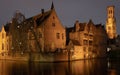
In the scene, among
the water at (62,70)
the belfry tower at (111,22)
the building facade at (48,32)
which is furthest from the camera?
the belfry tower at (111,22)

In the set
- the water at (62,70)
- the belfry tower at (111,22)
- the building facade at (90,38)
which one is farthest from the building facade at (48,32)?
the belfry tower at (111,22)

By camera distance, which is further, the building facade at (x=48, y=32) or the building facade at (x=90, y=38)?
the building facade at (x=90, y=38)

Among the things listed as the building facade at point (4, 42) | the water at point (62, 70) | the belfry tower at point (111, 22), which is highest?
the belfry tower at point (111, 22)

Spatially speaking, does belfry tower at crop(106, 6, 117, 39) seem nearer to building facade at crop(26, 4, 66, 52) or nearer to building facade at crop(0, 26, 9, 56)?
building facade at crop(26, 4, 66, 52)

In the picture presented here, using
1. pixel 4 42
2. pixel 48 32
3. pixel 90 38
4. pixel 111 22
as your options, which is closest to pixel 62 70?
pixel 48 32

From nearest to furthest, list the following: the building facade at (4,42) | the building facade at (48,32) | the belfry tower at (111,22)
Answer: the building facade at (48,32)
the building facade at (4,42)
the belfry tower at (111,22)

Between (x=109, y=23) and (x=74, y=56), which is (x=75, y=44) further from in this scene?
(x=109, y=23)

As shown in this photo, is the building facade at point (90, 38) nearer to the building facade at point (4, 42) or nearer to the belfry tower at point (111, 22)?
the building facade at point (4, 42)

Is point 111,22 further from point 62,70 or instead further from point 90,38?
point 62,70

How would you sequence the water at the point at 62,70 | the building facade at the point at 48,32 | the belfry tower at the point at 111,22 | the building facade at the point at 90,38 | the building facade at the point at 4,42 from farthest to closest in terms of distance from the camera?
the belfry tower at the point at 111,22 < the building facade at the point at 4,42 < the building facade at the point at 90,38 < the building facade at the point at 48,32 < the water at the point at 62,70

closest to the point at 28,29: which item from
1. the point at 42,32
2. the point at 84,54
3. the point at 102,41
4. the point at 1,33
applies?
the point at 42,32

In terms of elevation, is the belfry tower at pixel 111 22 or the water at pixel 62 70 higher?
the belfry tower at pixel 111 22

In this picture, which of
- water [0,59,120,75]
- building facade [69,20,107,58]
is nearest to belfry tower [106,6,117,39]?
building facade [69,20,107,58]

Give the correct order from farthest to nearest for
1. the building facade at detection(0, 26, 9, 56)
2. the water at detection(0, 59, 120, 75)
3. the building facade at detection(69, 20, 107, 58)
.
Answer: the building facade at detection(0, 26, 9, 56)
the building facade at detection(69, 20, 107, 58)
the water at detection(0, 59, 120, 75)
